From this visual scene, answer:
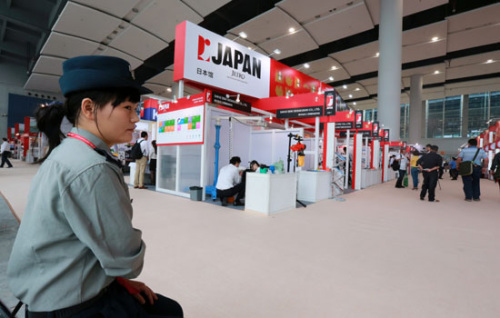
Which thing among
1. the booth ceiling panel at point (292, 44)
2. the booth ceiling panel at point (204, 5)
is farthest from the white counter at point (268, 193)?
the booth ceiling panel at point (292, 44)

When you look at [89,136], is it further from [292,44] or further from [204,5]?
[292,44]

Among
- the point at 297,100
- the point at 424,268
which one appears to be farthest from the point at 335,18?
the point at 424,268

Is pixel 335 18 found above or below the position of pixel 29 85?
above

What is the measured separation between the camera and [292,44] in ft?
39.1

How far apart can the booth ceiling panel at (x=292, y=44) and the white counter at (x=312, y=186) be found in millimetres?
8128

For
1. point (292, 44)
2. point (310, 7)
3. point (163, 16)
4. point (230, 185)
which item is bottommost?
point (230, 185)

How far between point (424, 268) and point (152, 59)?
15457 millimetres

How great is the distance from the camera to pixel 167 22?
367 inches

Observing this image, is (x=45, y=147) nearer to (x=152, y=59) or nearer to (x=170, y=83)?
(x=152, y=59)

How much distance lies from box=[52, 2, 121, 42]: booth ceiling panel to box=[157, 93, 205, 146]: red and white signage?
5343mm

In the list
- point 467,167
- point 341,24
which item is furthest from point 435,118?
point 467,167

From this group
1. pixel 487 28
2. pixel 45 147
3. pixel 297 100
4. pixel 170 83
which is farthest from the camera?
pixel 170 83

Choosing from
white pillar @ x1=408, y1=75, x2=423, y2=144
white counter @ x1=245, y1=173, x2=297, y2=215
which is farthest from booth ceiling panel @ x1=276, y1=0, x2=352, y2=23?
white pillar @ x1=408, y1=75, x2=423, y2=144

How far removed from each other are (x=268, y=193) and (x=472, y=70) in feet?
64.9
